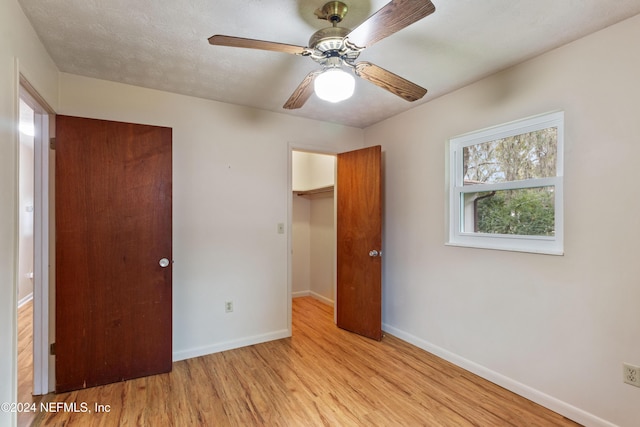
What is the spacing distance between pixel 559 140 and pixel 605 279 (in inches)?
35.9

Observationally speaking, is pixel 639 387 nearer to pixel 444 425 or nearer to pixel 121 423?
pixel 444 425

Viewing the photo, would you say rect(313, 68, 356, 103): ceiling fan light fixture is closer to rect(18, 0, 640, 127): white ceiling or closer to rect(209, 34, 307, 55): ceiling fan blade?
rect(209, 34, 307, 55): ceiling fan blade

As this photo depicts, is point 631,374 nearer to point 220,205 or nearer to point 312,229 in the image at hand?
point 220,205

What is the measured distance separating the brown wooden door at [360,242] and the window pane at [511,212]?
88 cm

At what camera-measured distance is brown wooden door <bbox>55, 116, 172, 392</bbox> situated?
227 cm

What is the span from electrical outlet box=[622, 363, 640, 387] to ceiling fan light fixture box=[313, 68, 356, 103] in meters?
2.17

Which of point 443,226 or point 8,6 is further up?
point 8,6

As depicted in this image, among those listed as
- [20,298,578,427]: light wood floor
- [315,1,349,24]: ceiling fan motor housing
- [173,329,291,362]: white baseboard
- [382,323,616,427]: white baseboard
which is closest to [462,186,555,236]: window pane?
[382,323,616,427]: white baseboard

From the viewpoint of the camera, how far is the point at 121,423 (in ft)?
6.29

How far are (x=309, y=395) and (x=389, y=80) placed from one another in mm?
2150

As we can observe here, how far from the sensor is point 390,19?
1.29m

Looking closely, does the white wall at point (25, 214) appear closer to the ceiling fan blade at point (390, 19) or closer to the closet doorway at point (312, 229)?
the closet doorway at point (312, 229)

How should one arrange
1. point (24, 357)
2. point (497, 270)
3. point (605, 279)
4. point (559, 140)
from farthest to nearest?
point (24, 357)
point (497, 270)
point (559, 140)
point (605, 279)

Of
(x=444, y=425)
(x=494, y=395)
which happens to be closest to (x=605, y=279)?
(x=494, y=395)
